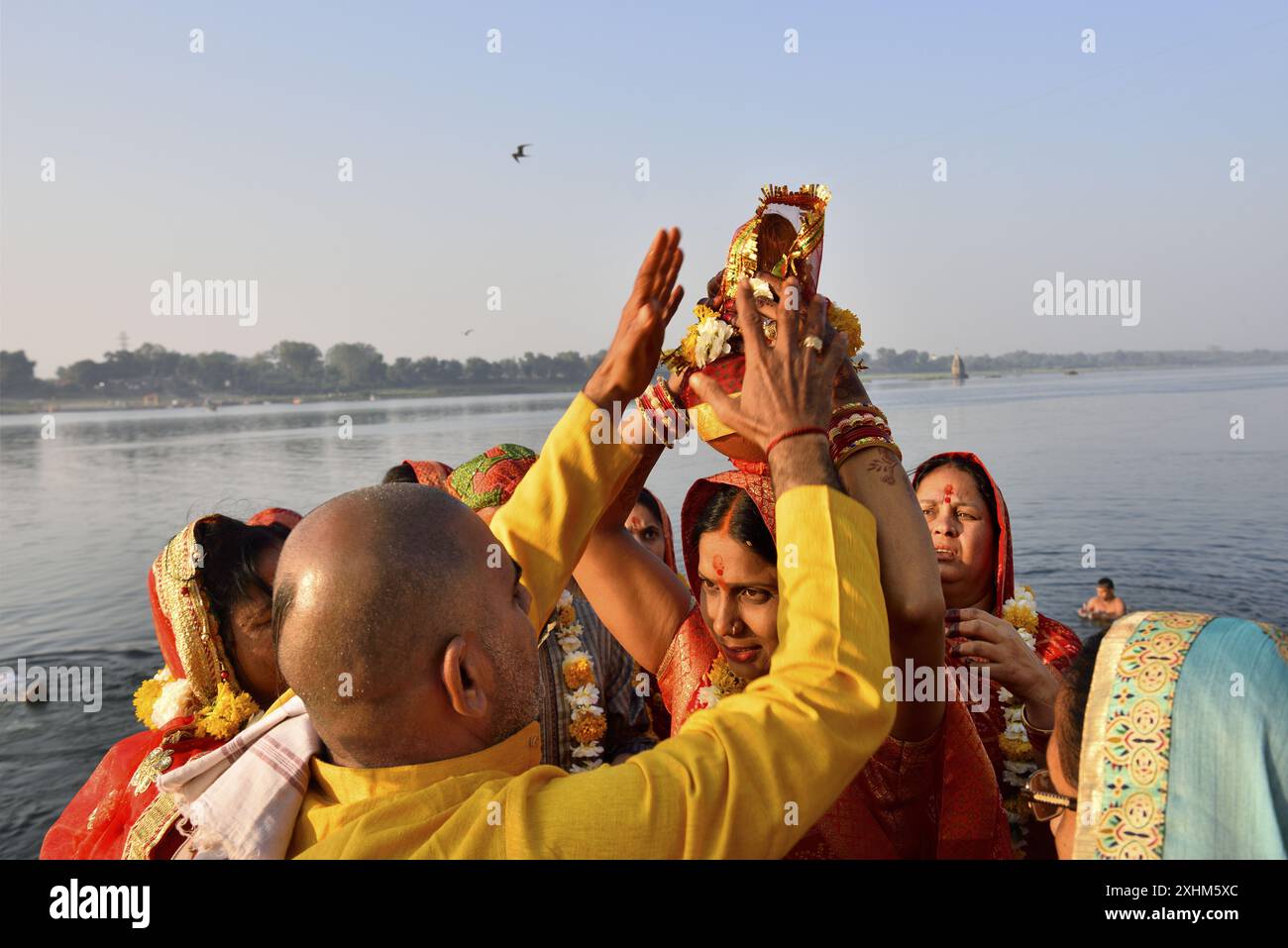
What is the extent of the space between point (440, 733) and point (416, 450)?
41.6 meters

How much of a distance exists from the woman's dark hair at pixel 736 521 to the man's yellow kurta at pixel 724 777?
1.02 metres

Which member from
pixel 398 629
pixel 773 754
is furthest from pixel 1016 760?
pixel 398 629

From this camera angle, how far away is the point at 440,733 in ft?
6.54

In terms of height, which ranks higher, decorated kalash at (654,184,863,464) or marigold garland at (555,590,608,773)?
decorated kalash at (654,184,863,464)

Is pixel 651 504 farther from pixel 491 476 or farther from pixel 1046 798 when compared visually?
pixel 1046 798

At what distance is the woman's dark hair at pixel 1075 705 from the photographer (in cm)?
189

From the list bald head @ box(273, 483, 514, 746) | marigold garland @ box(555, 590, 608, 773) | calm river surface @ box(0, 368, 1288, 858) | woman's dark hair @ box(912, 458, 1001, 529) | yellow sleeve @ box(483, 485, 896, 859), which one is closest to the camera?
yellow sleeve @ box(483, 485, 896, 859)

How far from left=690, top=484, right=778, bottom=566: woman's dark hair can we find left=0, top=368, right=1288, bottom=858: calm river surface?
277 centimetres

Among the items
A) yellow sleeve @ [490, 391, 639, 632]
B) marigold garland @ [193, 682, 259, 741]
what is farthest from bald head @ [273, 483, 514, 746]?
marigold garland @ [193, 682, 259, 741]

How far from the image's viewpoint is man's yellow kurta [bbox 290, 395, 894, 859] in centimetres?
177

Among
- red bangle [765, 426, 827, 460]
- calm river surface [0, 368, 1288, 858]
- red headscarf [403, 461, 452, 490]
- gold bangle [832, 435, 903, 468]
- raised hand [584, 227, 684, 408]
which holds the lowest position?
calm river surface [0, 368, 1288, 858]

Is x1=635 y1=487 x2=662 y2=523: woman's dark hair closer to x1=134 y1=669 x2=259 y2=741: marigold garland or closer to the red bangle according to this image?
x1=134 y1=669 x2=259 y2=741: marigold garland

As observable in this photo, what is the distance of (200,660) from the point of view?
373cm
